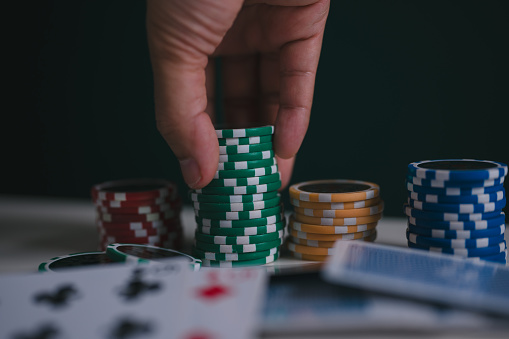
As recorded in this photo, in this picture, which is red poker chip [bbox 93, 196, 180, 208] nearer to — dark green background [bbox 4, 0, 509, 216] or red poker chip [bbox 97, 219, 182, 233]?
red poker chip [bbox 97, 219, 182, 233]

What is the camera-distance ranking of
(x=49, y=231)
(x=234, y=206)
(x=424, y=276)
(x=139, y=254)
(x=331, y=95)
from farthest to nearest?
(x=331, y=95), (x=49, y=231), (x=234, y=206), (x=139, y=254), (x=424, y=276)

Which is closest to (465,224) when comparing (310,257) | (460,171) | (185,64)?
(460,171)

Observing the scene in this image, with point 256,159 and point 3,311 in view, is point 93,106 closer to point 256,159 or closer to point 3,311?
point 256,159

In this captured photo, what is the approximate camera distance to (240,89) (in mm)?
2447

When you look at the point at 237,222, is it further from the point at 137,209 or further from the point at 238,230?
the point at 137,209

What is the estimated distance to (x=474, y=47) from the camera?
2400 millimetres

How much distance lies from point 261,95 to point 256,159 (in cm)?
66

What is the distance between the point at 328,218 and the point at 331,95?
100cm

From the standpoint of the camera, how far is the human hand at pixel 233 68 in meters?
1.57

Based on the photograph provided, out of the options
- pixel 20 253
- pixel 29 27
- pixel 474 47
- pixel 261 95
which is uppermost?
pixel 29 27

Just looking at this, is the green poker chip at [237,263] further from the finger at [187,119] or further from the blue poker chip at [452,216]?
the blue poker chip at [452,216]

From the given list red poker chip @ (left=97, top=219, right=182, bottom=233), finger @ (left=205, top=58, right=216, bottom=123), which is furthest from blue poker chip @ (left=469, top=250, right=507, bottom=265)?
finger @ (left=205, top=58, right=216, bottom=123)


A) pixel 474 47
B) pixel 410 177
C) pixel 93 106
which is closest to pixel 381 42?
pixel 474 47

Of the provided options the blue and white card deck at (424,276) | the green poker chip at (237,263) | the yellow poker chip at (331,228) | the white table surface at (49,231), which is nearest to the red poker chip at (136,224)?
the white table surface at (49,231)
